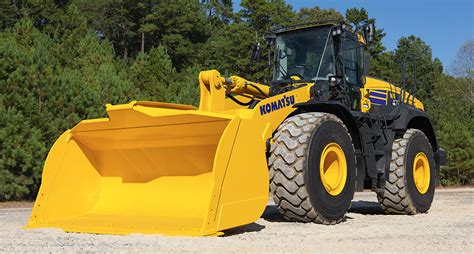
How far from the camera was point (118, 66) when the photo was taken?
28.8 meters

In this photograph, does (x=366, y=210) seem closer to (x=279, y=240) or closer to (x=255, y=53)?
(x=255, y=53)

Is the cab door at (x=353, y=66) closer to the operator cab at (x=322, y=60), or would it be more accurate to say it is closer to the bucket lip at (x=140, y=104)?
the operator cab at (x=322, y=60)

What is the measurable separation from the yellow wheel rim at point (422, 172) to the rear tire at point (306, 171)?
2782 mm

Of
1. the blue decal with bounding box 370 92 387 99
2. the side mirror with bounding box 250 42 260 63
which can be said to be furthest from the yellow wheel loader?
the blue decal with bounding box 370 92 387 99

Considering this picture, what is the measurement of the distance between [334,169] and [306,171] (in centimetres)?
85

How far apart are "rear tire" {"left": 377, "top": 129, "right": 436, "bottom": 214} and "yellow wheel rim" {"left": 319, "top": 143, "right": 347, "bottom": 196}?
68.9 inches

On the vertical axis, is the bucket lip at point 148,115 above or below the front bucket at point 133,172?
above

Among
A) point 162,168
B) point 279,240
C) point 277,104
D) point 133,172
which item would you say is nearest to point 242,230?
point 279,240

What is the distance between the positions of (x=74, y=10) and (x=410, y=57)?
30056mm

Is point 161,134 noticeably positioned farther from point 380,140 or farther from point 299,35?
point 380,140

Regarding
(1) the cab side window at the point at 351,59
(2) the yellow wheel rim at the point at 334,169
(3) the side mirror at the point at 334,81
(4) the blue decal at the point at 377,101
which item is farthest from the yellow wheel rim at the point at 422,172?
(2) the yellow wheel rim at the point at 334,169

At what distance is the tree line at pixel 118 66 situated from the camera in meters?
14.6

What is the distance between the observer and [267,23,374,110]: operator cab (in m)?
7.43

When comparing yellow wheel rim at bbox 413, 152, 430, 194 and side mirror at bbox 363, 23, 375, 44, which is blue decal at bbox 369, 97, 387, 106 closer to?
yellow wheel rim at bbox 413, 152, 430, 194
